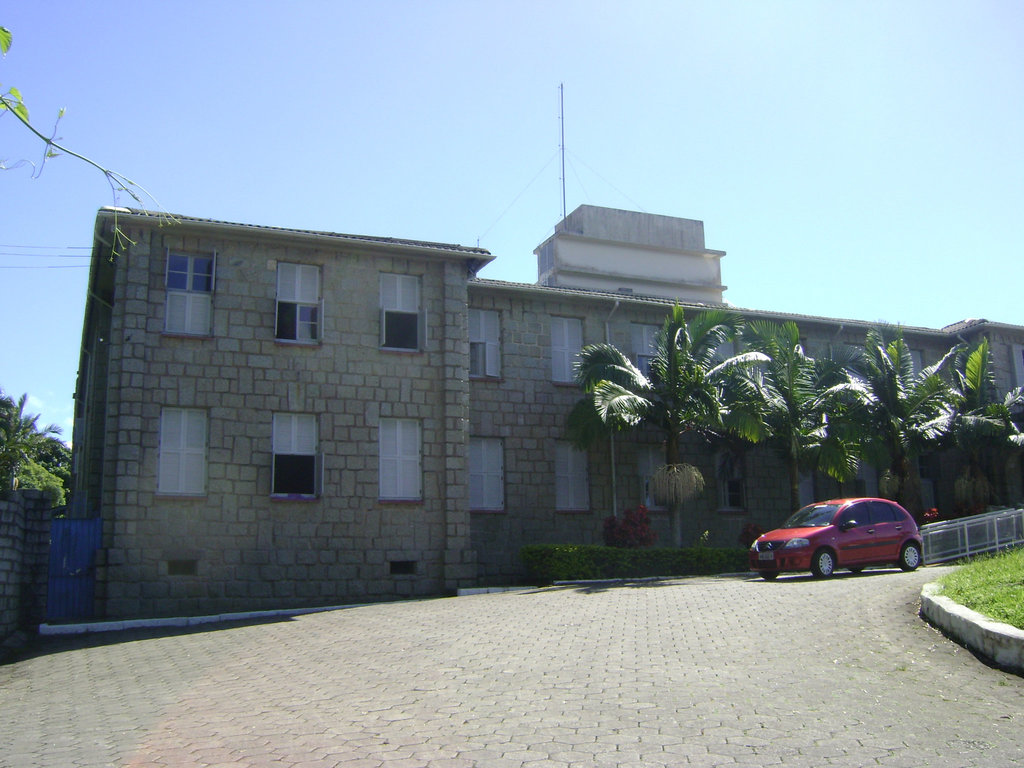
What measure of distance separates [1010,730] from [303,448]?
48.3ft

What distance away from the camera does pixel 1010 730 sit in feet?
23.7

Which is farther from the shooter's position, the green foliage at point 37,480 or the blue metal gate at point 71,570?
the green foliage at point 37,480

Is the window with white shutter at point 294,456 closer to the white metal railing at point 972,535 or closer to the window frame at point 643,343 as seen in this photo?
the window frame at point 643,343

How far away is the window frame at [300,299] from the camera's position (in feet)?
65.9

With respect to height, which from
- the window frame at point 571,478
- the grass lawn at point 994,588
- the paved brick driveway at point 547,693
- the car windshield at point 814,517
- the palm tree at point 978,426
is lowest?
the paved brick driveway at point 547,693

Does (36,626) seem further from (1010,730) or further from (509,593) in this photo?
(1010,730)

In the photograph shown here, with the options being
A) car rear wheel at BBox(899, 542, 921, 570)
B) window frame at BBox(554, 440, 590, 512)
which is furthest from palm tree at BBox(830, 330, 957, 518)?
window frame at BBox(554, 440, 590, 512)

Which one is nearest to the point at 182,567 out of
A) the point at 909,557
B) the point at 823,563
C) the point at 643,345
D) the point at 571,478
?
the point at 571,478

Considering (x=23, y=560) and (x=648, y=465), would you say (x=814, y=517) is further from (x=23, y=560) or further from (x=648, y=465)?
(x=23, y=560)

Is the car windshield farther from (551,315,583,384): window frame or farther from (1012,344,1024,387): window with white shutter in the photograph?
(1012,344,1024,387): window with white shutter

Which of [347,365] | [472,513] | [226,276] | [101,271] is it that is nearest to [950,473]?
[472,513]

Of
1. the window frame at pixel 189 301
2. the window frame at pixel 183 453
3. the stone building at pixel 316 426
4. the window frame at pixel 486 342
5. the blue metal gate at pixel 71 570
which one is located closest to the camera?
the blue metal gate at pixel 71 570

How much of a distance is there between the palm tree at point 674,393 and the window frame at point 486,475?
1.77 meters

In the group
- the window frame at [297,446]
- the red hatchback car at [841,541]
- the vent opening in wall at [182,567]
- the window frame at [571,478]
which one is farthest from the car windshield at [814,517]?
the vent opening in wall at [182,567]
